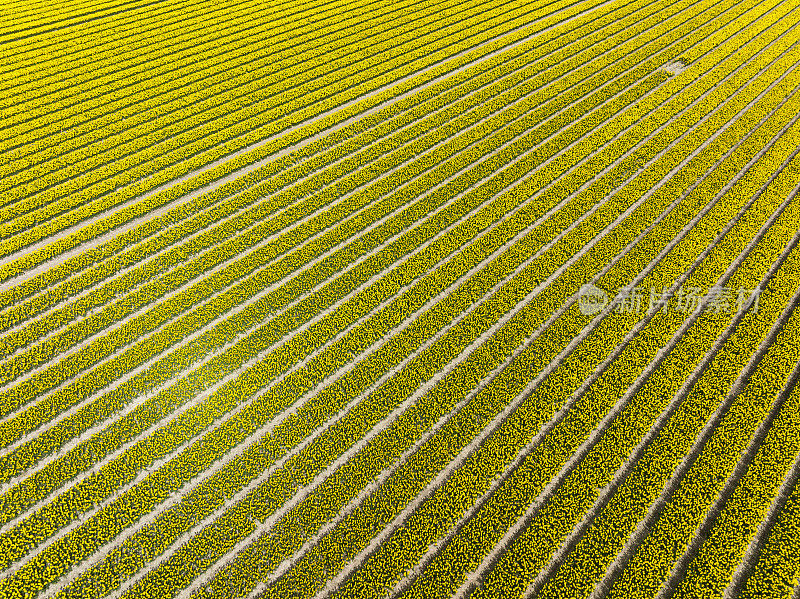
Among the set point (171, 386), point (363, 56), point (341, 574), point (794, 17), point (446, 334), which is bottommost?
point (341, 574)

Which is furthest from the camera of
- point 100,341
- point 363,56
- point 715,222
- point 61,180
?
point 363,56

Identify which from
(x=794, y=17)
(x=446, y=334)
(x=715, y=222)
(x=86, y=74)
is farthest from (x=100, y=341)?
(x=794, y=17)

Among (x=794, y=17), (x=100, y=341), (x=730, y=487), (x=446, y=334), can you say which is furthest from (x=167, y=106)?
(x=794, y=17)

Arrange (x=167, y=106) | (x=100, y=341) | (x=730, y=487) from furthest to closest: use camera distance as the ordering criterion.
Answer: (x=167, y=106) → (x=100, y=341) → (x=730, y=487)

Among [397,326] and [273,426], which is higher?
[397,326]

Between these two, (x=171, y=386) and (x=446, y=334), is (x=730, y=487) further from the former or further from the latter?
(x=171, y=386)

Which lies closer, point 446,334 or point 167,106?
point 446,334

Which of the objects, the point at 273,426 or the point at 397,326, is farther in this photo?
the point at 397,326

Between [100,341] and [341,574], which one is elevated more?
[100,341]
